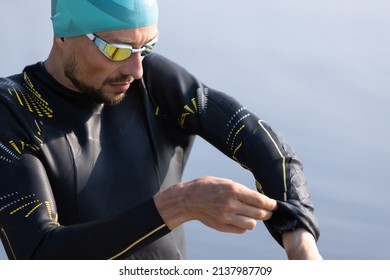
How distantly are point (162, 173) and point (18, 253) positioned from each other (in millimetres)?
1113

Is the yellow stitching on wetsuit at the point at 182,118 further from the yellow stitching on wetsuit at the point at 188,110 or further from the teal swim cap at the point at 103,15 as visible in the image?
the teal swim cap at the point at 103,15

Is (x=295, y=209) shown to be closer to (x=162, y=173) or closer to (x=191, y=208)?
(x=191, y=208)

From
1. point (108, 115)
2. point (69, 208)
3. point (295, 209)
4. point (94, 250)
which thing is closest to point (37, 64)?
point (108, 115)

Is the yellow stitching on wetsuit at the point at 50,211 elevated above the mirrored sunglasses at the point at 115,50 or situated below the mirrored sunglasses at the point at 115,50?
below

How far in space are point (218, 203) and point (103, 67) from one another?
1410 millimetres

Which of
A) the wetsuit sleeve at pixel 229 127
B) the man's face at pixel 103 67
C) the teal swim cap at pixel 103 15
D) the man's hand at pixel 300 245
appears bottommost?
the man's hand at pixel 300 245

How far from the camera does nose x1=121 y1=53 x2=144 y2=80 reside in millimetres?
5383

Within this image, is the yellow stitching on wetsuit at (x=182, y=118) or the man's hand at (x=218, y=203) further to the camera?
the yellow stitching on wetsuit at (x=182, y=118)

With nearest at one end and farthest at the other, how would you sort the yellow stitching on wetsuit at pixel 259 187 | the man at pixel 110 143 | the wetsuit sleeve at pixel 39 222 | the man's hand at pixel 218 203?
1. the man's hand at pixel 218 203
2. the wetsuit sleeve at pixel 39 222
3. the man at pixel 110 143
4. the yellow stitching on wetsuit at pixel 259 187

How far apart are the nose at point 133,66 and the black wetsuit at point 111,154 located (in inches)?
16.1

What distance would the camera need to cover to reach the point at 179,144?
236 inches

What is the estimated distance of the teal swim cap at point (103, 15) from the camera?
5406 millimetres

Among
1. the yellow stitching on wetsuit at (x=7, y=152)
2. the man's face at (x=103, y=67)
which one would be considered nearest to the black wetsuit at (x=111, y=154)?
the yellow stitching on wetsuit at (x=7, y=152)

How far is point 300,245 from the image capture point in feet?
16.1
